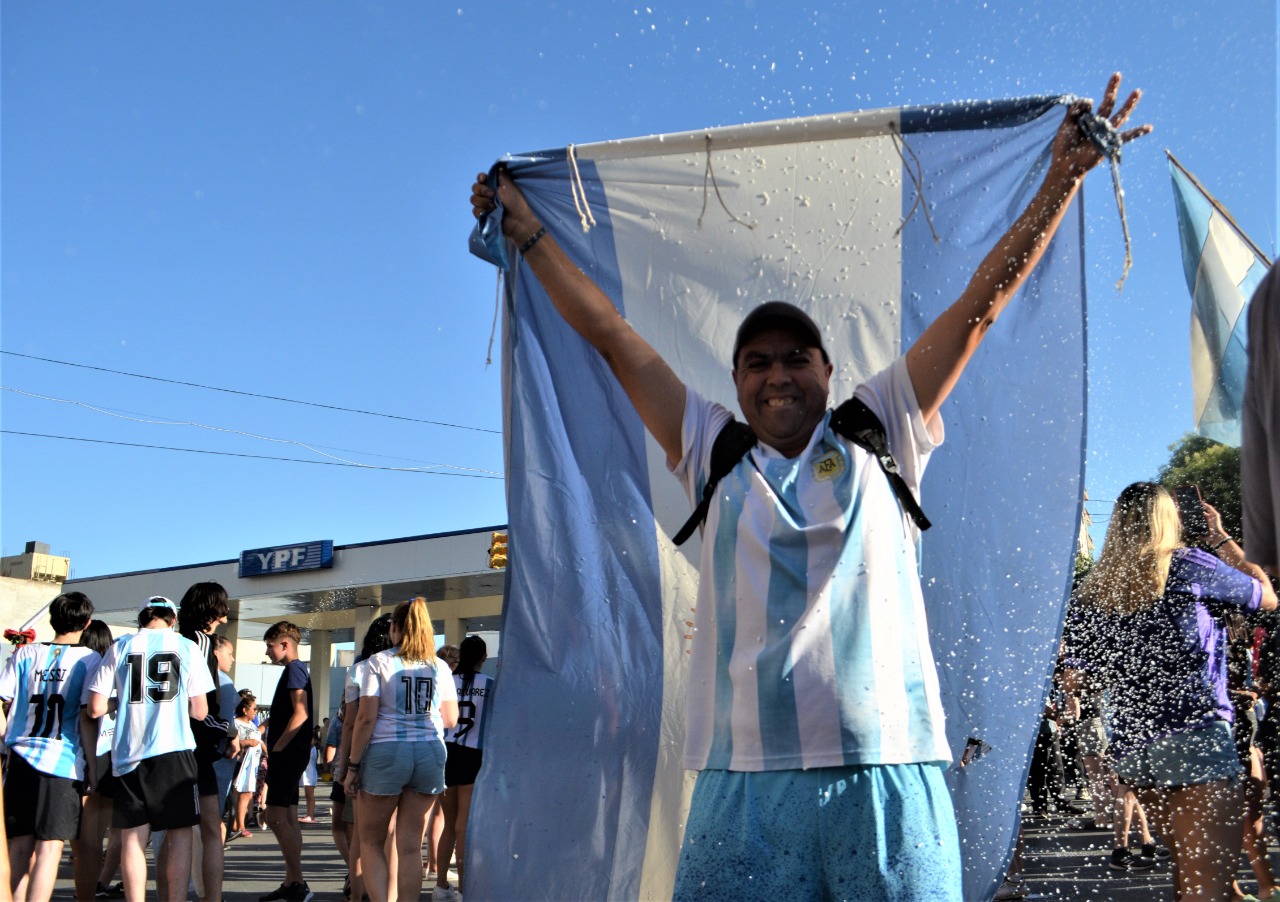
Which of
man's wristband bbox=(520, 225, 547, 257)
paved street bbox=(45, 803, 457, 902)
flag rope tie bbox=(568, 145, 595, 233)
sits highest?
flag rope tie bbox=(568, 145, 595, 233)

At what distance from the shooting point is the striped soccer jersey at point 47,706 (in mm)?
6859

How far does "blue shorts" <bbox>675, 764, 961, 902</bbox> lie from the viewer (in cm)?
220

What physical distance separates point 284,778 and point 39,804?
1.78 metres

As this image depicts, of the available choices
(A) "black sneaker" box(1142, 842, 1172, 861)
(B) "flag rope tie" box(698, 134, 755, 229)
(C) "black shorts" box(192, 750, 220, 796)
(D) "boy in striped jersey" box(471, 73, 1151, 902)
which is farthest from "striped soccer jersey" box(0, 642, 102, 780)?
(A) "black sneaker" box(1142, 842, 1172, 861)

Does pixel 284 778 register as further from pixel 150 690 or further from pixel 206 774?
pixel 150 690

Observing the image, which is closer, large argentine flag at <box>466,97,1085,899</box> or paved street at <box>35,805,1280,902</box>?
large argentine flag at <box>466,97,1085,899</box>

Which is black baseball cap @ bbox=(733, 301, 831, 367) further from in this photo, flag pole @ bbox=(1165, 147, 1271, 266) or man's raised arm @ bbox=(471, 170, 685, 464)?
flag pole @ bbox=(1165, 147, 1271, 266)

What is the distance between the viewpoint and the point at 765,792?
2.31 metres

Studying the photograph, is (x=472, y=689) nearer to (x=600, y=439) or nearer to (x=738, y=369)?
(x=600, y=439)

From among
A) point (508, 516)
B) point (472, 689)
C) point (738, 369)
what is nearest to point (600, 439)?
point (508, 516)

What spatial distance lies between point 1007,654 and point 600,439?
4.41 ft

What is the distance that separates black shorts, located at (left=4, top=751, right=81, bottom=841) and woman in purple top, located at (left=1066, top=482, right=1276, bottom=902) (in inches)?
215

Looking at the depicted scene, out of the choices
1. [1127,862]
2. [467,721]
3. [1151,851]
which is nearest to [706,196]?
[467,721]

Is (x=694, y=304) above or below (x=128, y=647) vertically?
above
